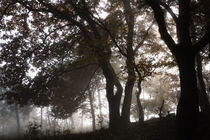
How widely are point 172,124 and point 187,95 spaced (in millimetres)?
3488

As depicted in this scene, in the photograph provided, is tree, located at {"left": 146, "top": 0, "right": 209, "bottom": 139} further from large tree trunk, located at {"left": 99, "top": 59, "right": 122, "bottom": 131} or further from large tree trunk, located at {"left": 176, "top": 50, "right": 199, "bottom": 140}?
large tree trunk, located at {"left": 99, "top": 59, "right": 122, "bottom": 131}

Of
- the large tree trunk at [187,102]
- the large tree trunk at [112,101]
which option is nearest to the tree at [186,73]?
the large tree trunk at [187,102]

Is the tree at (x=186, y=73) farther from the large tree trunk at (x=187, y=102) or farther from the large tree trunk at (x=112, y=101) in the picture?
the large tree trunk at (x=112, y=101)

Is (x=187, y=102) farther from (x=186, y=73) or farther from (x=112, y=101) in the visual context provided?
(x=112, y=101)

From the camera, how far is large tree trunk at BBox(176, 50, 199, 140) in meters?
6.45

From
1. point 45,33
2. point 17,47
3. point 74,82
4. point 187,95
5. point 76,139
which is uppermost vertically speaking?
point 45,33

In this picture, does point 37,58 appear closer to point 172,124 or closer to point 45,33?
point 45,33

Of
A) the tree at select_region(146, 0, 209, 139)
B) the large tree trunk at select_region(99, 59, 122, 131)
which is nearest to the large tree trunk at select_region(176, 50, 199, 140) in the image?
the tree at select_region(146, 0, 209, 139)

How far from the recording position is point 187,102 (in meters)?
6.71

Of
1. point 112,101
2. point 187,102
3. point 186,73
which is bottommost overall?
point 187,102

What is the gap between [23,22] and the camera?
1197cm

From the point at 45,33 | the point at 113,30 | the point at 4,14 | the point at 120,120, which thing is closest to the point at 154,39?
the point at 113,30

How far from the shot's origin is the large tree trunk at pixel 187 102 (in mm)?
6450

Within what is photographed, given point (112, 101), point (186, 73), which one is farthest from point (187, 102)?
point (112, 101)
